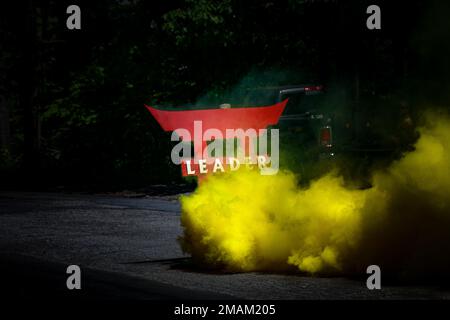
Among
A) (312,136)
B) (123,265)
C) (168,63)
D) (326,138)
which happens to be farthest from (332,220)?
(168,63)

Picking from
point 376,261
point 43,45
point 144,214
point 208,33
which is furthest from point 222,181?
point 43,45

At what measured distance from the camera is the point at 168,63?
28.1 metres

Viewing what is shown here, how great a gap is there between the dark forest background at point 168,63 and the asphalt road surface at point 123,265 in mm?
8426

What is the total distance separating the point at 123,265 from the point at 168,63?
58.1 feet

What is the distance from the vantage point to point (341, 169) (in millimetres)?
17516

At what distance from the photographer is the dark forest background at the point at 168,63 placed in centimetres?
2612

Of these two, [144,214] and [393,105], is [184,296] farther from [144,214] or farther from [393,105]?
[393,105]

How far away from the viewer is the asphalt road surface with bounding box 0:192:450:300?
29.2 ft

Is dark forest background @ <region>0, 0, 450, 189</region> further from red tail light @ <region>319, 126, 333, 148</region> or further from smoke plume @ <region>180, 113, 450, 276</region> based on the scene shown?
smoke plume @ <region>180, 113, 450, 276</region>

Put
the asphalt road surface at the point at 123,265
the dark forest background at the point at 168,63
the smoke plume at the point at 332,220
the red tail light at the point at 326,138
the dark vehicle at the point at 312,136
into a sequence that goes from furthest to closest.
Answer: the dark forest background at the point at 168,63
the red tail light at the point at 326,138
the dark vehicle at the point at 312,136
the smoke plume at the point at 332,220
the asphalt road surface at the point at 123,265

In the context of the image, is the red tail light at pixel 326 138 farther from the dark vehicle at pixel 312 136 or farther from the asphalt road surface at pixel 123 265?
the asphalt road surface at pixel 123 265

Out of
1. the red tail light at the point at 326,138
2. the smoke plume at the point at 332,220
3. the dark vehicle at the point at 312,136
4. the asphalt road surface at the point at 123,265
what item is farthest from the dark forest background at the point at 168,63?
the smoke plume at the point at 332,220
